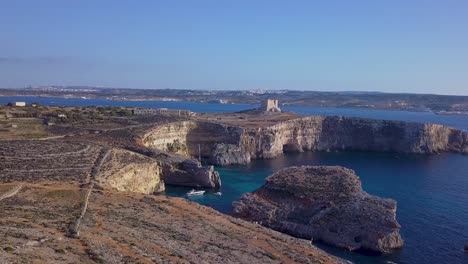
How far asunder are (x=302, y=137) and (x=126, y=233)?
92906mm

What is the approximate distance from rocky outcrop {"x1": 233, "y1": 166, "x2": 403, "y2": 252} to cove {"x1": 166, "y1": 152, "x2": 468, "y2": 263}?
1.83 m

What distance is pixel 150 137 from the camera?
92.1m

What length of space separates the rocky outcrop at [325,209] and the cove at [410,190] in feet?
5.99

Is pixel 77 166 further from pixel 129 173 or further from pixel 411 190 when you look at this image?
pixel 411 190

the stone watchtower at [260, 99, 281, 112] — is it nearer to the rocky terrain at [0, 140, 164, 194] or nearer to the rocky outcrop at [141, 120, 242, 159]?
the rocky outcrop at [141, 120, 242, 159]

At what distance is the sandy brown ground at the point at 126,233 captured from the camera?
29.1 m

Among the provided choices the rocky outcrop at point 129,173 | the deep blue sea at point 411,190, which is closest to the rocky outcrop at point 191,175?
the deep blue sea at point 411,190

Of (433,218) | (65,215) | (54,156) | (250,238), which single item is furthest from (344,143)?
(65,215)

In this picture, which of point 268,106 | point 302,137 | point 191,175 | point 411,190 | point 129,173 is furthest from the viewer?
point 268,106

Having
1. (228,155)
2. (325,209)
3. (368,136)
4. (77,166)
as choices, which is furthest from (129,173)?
(368,136)

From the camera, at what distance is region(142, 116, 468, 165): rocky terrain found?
102 meters

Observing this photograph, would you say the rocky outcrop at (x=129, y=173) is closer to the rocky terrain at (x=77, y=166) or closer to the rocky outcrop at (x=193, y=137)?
the rocky terrain at (x=77, y=166)

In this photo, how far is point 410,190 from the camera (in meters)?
76.3

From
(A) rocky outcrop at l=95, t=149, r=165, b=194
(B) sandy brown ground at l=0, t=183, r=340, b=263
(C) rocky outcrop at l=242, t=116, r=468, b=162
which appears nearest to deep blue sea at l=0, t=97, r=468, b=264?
(A) rocky outcrop at l=95, t=149, r=165, b=194
